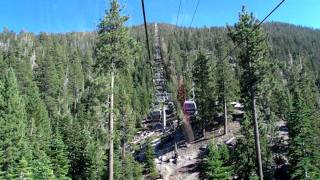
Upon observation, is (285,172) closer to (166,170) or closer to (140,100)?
(166,170)

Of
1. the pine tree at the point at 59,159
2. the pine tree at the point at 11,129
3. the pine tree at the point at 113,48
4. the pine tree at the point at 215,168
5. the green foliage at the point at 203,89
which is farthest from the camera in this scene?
the green foliage at the point at 203,89

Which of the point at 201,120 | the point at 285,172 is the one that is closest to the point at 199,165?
the point at 285,172

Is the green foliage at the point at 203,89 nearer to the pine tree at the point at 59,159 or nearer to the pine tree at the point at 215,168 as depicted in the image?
the pine tree at the point at 215,168

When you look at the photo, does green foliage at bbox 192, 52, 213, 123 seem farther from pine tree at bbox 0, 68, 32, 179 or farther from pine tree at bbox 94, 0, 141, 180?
pine tree at bbox 94, 0, 141, 180

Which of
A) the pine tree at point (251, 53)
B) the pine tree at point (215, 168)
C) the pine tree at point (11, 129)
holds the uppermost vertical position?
the pine tree at point (251, 53)

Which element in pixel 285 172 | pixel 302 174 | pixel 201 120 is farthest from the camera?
pixel 201 120

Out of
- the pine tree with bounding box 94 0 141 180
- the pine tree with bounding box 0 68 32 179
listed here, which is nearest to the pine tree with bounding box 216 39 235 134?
the pine tree with bounding box 0 68 32 179

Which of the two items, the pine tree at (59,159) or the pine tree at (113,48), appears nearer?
the pine tree at (113,48)

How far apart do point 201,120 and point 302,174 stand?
93.1ft

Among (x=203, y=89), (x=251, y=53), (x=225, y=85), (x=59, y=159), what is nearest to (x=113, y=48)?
(x=251, y=53)

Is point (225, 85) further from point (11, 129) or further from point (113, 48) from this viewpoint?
point (113, 48)

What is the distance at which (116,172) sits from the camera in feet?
168

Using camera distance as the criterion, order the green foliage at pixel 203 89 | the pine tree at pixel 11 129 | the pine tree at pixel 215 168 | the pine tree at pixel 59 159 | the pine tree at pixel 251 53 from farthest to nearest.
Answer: the green foliage at pixel 203 89, the pine tree at pixel 59 159, the pine tree at pixel 11 129, the pine tree at pixel 215 168, the pine tree at pixel 251 53

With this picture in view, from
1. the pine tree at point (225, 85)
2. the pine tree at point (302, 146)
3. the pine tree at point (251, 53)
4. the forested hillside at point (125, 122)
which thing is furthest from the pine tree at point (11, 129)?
the pine tree at point (225, 85)
